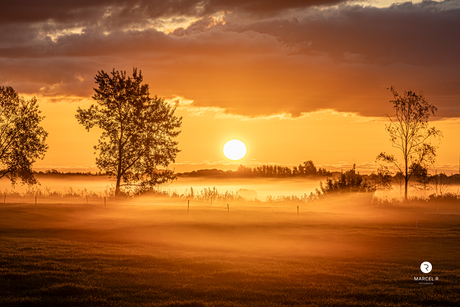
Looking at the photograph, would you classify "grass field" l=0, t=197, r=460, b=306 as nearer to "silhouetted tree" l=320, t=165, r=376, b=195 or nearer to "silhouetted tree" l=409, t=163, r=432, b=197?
"silhouetted tree" l=409, t=163, r=432, b=197

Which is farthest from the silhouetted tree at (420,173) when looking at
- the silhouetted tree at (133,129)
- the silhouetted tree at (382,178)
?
the silhouetted tree at (133,129)

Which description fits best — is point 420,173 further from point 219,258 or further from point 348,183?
point 219,258

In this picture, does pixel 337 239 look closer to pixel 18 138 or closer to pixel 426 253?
pixel 426 253

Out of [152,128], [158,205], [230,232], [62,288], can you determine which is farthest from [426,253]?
[152,128]

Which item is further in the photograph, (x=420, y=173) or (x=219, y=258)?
(x=420, y=173)

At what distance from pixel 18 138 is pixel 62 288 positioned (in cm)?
4182

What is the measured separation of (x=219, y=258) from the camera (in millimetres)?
22172

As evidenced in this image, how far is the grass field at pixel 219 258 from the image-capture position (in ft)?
48.4

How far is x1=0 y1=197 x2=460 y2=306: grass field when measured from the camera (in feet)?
48.4

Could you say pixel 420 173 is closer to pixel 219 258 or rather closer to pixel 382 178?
pixel 382 178

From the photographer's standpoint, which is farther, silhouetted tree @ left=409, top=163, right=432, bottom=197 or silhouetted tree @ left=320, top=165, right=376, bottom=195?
silhouetted tree @ left=320, top=165, right=376, bottom=195

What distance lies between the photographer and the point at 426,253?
26141 millimetres

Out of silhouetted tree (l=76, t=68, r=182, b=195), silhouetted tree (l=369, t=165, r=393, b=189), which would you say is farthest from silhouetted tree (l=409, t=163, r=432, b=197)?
silhouetted tree (l=76, t=68, r=182, b=195)

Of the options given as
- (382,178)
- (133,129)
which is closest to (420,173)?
(382,178)
